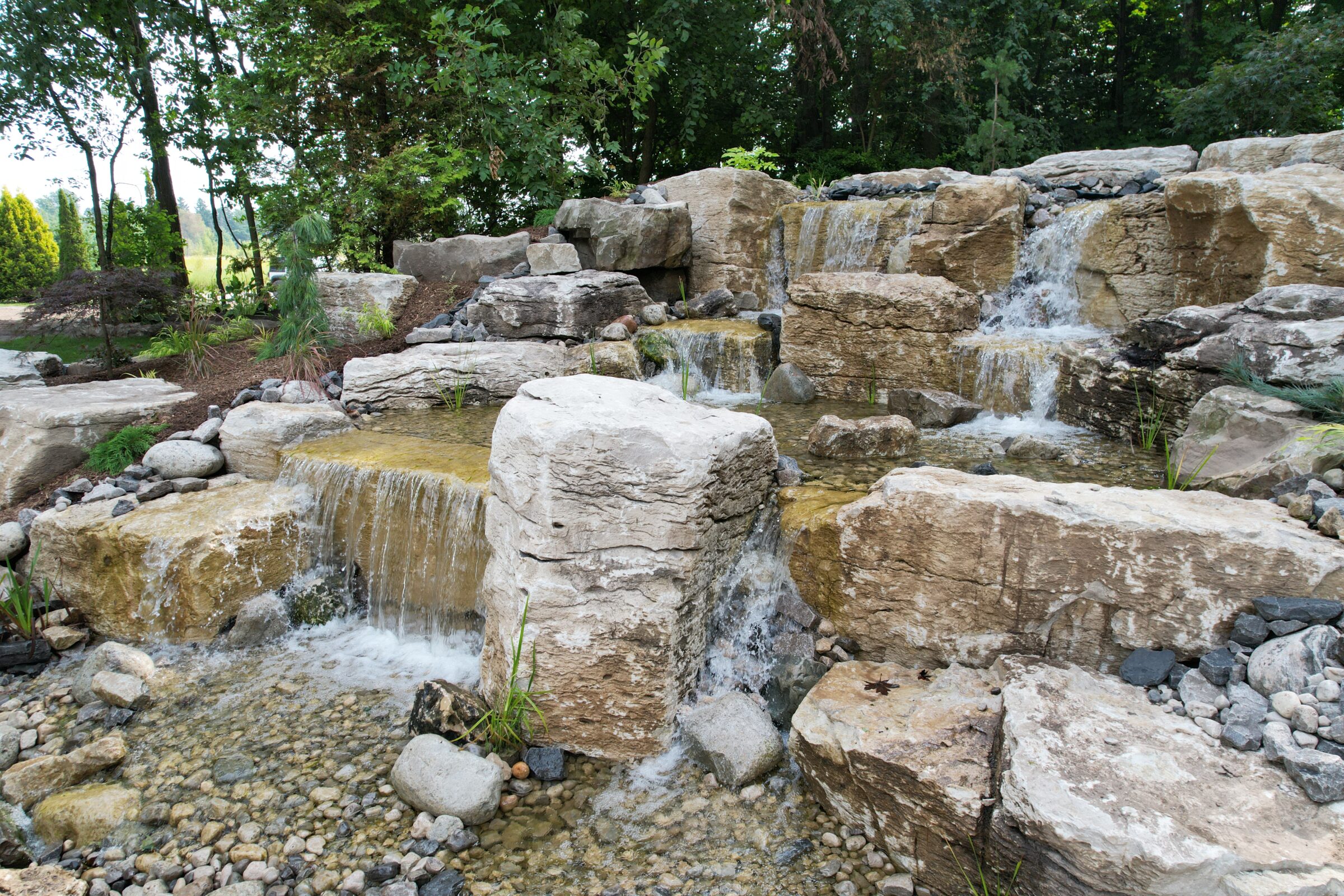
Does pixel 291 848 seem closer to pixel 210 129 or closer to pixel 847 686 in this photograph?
pixel 847 686

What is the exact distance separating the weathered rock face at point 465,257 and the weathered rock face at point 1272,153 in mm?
6989

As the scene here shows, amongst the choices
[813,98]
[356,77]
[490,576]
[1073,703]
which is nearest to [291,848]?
[490,576]

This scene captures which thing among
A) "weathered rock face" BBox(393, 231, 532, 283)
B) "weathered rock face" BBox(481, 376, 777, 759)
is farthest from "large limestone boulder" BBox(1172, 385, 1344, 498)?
"weathered rock face" BBox(393, 231, 532, 283)

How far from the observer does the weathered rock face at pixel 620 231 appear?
8.15 meters

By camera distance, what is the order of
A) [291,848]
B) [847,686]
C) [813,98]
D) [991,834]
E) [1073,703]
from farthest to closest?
[813,98] → [847,686] → [291,848] → [1073,703] → [991,834]

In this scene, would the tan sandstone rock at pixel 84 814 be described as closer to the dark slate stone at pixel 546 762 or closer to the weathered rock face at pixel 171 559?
the weathered rock face at pixel 171 559

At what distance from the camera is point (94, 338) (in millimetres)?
8273

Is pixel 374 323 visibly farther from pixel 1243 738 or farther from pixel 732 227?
pixel 1243 738

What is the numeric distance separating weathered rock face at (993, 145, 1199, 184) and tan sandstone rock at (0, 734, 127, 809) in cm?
971

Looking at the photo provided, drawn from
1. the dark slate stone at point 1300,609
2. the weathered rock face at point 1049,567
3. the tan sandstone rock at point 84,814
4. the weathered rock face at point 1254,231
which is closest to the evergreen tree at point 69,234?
the tan sandstone rock at point 84,814

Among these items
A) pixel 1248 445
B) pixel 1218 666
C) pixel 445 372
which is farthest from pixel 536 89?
pixel 1218 666

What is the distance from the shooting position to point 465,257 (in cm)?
827

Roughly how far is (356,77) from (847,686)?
8.96 metres

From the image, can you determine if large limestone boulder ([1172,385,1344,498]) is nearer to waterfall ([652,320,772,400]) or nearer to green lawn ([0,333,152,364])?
waterfall ([652,320,772,400])
